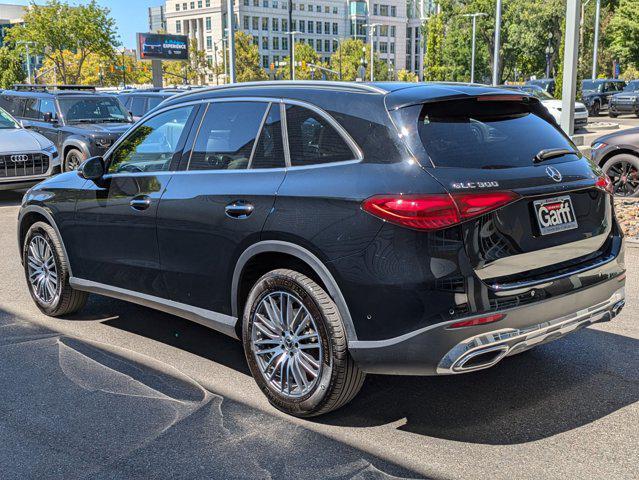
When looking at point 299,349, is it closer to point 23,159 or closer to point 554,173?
point 554,173

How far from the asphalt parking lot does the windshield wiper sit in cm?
138

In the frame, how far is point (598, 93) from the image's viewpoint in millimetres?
41219

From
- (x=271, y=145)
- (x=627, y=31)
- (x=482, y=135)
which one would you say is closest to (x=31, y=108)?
(x=271, y=145)

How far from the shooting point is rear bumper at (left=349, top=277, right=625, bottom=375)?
11.4 feet

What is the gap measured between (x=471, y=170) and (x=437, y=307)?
27.7 inches

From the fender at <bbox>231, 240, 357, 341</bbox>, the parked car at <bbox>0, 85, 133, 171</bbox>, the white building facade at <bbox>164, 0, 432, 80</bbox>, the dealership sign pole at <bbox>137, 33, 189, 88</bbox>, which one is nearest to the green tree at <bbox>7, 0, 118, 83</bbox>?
the dealership sign pole at <bbox>137, 33, 189, 88</bbox>

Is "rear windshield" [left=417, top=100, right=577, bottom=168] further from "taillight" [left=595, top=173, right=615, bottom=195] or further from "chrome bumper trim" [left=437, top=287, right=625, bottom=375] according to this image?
"chrome bumper trim" [left=437, top=287, right=625, bottom=375]

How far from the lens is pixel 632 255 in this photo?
823 centimetres

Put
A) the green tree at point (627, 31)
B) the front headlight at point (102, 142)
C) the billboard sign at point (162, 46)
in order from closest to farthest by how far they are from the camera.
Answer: the front headlight at point (102, 142) < the green tree at point (627, 31) < the billboard sign at point (162, 46)

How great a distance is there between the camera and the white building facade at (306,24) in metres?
152

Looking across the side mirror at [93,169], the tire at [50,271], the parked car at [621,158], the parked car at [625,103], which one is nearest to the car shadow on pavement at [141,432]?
the tire at [50,271]

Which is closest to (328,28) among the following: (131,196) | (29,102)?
(29,102)

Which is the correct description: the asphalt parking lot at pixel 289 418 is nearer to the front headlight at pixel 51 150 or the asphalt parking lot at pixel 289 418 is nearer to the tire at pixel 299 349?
the tire at pixel 299 349

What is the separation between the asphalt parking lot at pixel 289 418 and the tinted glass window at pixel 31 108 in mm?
12806
